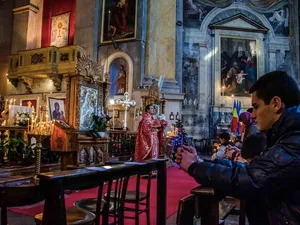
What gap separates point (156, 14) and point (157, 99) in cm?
674

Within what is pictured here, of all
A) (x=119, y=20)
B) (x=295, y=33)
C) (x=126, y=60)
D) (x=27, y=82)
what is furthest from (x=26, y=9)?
(x=295, y=33)

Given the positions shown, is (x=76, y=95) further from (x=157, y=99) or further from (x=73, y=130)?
(x=157, y=99)

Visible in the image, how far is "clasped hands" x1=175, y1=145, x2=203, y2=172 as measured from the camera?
1523mm

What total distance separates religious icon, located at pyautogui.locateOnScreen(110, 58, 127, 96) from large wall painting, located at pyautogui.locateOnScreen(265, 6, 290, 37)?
408 inches

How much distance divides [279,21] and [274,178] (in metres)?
20.0

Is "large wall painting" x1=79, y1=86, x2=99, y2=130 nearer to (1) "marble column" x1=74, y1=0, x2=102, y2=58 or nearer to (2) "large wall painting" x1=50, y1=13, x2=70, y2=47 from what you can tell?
(1) "marble column" x1=74, y1=0, x2=102, y2=58

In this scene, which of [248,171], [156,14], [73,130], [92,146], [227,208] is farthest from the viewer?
[156,14]

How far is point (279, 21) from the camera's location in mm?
18578

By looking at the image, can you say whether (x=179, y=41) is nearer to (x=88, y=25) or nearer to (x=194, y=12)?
(x=194, y=12)

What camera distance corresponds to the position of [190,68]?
1755 centimetres

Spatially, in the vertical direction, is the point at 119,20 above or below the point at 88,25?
above

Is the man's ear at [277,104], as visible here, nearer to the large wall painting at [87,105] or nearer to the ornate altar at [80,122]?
the ornate altar at [80,122]

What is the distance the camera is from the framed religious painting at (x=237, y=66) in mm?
17672

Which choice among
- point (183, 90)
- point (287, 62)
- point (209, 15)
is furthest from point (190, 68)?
point (287, 62)
